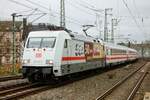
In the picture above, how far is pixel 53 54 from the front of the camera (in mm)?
19156

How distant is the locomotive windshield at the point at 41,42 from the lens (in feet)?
64.8

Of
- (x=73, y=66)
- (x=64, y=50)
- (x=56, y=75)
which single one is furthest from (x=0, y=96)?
(x=73, y=66)

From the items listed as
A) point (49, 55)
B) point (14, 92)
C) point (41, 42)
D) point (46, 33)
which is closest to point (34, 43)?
point (41, 42)

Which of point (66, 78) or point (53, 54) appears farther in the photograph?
Result: point (66, 78)

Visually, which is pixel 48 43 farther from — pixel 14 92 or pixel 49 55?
pixel 14 92

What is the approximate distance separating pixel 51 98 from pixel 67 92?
252cm

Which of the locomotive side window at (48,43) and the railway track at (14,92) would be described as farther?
the locomotive side window at (48,43)

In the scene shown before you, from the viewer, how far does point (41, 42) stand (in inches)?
790

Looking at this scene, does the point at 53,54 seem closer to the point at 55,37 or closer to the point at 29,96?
the point at 55,37

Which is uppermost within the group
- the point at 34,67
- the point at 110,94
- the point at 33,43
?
the point at 33,43

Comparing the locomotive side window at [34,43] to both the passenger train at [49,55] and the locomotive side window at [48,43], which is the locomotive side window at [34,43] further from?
the locomotive side window at [48,43]

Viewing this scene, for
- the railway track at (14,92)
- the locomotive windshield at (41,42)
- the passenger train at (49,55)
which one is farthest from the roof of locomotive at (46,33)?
the railway track at (14,92)

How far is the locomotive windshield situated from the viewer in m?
19.8

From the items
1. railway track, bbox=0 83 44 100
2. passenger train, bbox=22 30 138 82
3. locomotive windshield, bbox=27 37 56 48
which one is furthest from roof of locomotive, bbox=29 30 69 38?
railway track, bbox=0 83 44 100
